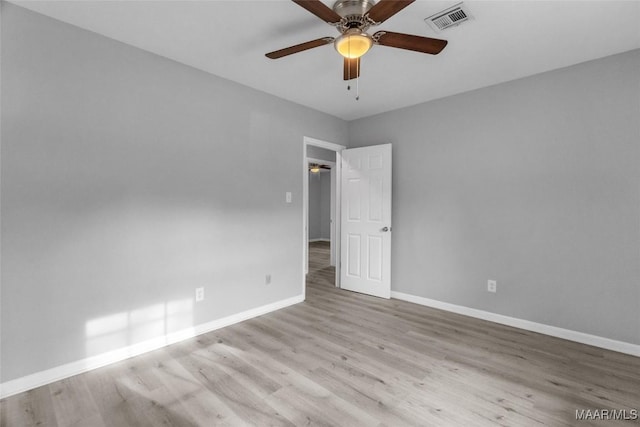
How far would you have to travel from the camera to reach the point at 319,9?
5.30 ft

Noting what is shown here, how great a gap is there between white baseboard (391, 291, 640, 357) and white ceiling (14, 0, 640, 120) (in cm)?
253

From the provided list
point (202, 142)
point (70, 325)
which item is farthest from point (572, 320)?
point (70, 325)

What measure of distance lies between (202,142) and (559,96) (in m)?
3.51

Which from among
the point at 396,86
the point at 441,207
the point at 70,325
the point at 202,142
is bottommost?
the point at 70,325

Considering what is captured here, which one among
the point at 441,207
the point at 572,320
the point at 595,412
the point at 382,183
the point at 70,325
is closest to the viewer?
the point at 595,412

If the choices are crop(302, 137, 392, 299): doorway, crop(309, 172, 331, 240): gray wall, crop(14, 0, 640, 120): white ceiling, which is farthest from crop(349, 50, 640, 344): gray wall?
crop(309, 172, 331, 240): gray wall

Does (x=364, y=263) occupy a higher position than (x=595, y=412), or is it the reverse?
(x=364, y=263)

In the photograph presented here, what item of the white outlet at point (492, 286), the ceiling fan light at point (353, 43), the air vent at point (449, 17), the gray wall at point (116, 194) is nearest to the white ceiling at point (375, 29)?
the air vent at point (449, 17)

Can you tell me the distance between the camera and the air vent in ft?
6.59

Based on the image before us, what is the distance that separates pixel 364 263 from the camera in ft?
14.0

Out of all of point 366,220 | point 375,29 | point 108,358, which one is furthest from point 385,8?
point 108,358

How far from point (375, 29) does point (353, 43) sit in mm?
510

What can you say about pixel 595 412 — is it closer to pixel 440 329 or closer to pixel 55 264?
pixel 440 329

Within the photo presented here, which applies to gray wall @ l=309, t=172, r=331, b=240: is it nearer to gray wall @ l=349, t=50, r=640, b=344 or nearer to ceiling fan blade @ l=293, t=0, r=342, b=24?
gray wall @ l=349, t=50, r=640, b=344
